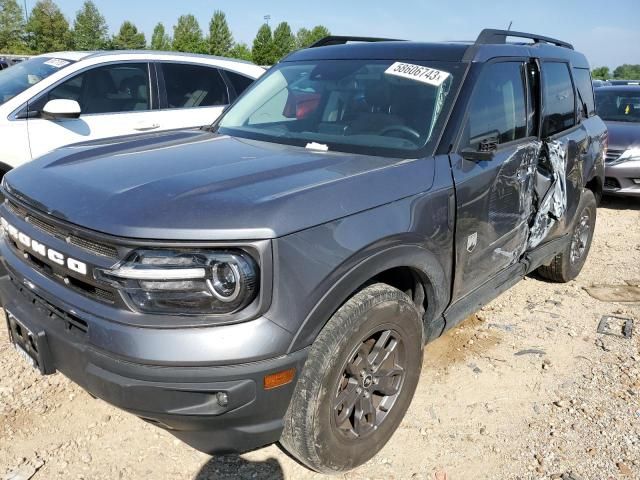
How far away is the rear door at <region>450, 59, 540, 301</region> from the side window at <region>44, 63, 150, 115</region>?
370 cm

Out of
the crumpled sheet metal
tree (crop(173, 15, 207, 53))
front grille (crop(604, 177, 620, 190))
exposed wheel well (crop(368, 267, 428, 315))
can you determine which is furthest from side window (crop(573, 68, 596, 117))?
tree (crop(173, 15, 207, 53))

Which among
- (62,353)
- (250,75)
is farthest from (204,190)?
(250,75)

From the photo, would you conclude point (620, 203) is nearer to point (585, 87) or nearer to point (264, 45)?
point (585, 87)

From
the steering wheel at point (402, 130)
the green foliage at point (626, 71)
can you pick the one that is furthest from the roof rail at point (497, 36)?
the green foliage at point (626, 71)

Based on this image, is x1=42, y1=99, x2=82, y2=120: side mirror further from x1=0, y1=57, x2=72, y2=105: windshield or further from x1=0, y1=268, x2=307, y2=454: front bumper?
x1=0, y1=268, x2=307, y2=454: front bumper

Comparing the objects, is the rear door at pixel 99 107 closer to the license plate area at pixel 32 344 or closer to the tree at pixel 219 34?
the license plate area at pixel 32 344

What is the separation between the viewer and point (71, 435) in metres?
2.68

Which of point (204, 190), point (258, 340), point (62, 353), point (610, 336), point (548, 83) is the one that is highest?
point (548, 83)

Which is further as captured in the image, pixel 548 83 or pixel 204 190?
pixel 548 83

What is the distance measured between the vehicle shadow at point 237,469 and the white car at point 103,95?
3550 millimetres

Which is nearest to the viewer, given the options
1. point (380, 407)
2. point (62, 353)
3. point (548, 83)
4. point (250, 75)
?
point (62, 353)

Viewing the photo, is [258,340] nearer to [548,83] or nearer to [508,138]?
[508,138]

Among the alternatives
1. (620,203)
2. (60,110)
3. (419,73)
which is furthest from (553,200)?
(620,203)

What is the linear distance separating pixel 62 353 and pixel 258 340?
811mm
